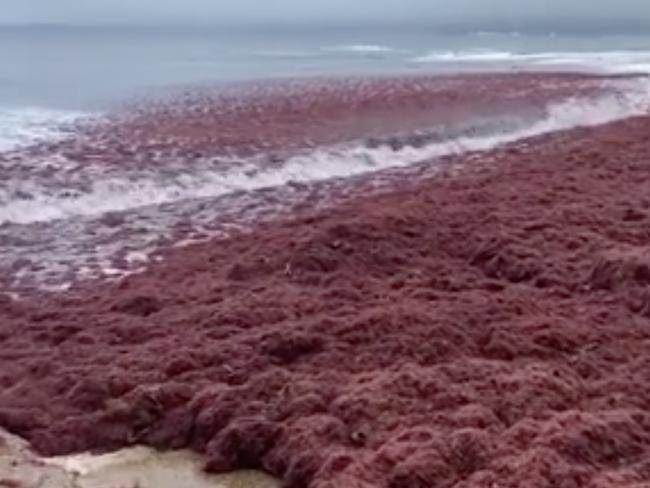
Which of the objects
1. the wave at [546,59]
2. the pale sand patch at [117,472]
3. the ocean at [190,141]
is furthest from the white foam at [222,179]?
the wave at [546,59]

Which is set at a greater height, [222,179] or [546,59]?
[222,179]

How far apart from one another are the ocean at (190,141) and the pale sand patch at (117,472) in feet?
17.2

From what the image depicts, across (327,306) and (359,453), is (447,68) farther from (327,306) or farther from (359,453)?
(359,453)

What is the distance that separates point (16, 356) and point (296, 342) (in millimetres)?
2590

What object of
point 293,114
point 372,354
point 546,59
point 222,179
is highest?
point 372,354

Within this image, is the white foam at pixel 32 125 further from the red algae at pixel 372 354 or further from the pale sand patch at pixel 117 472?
the pale sand patch at pixel 117 472

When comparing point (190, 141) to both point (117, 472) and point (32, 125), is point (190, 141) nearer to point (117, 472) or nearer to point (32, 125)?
point (32, 125)

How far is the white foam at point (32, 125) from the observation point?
2497 centimetres

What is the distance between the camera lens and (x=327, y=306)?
1136 cm

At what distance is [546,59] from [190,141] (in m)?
43.1

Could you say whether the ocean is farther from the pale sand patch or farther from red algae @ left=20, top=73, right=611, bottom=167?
the pale sand patch

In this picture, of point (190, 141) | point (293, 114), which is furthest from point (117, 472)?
point (293, 114)

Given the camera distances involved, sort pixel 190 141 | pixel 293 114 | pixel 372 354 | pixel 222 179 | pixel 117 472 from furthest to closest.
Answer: pixel 293 114 → pixel 190 141 → pixel 222 179 → pixel 372 354 → pixel 117 472

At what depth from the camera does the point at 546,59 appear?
64125 mm
